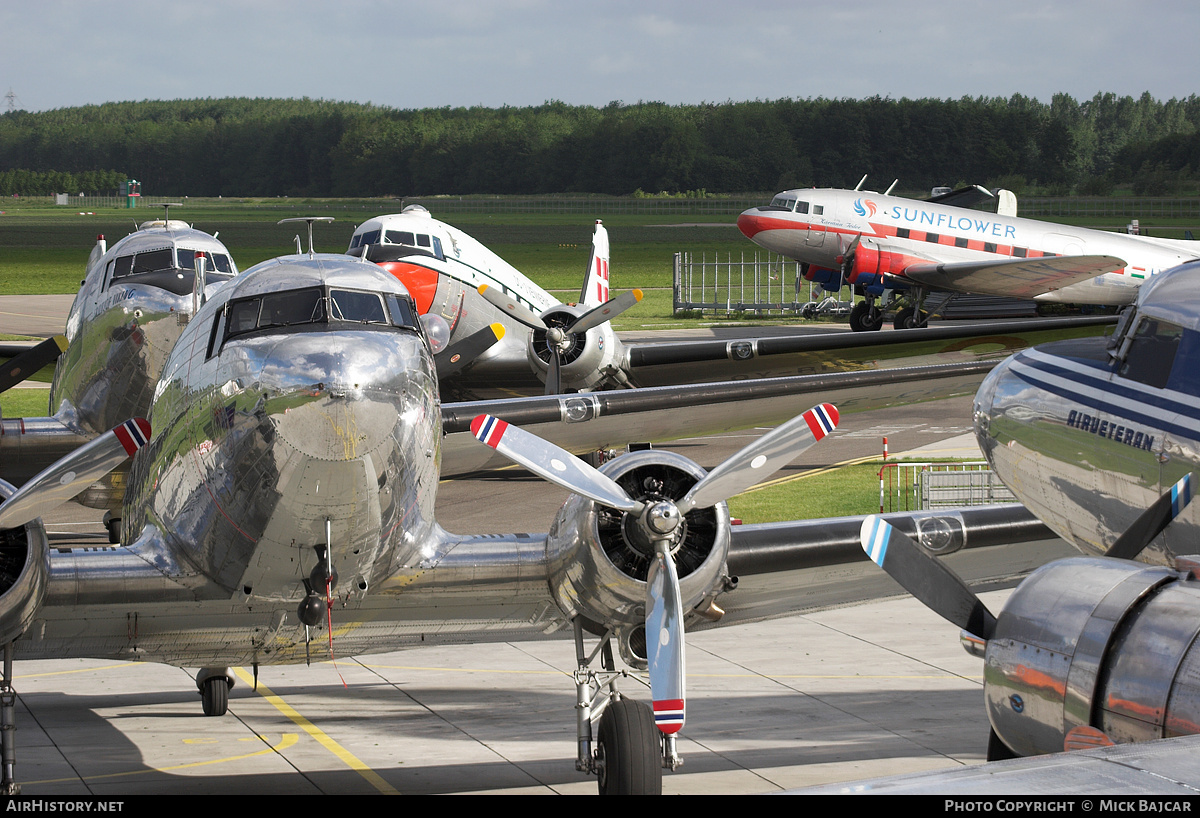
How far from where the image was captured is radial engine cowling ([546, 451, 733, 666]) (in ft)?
29.3

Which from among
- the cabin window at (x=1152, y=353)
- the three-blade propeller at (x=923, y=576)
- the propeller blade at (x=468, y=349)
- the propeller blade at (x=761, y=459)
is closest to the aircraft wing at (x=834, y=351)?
the propeller blade at (x=468, y=349)

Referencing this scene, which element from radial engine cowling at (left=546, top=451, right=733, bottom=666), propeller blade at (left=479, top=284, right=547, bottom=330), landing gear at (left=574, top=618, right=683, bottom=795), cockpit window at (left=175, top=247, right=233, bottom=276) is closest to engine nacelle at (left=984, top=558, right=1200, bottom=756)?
landing gear at (left=574, top=618, right=683, bottom=795)

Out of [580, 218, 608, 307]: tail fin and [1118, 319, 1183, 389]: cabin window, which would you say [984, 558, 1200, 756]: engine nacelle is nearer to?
[1118, 319, 1183, 389]: cabin window

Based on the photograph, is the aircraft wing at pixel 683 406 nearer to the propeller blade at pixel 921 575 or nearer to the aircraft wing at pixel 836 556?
the aircraft wing at pixel 836 556

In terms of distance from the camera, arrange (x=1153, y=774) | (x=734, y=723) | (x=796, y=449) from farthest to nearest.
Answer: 1. (x=734, y=723)
2. (x=796, y=449)
3. (x=1153, y=774)

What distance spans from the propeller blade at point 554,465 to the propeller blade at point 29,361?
27.0ft

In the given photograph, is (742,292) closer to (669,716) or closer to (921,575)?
(669,716)

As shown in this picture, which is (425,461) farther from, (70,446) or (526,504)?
(526,504)

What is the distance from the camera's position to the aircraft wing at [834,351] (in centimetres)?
2038

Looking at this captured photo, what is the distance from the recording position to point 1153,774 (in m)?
3.70

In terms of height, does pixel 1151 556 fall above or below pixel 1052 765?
below
